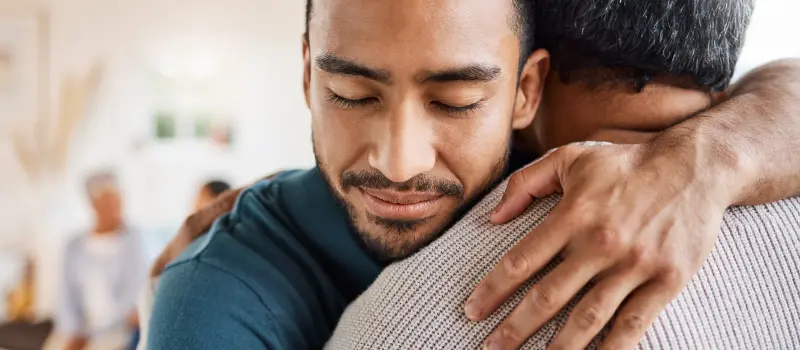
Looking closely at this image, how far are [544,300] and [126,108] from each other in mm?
5071

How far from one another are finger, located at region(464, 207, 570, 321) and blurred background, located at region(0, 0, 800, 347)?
4.74 meters

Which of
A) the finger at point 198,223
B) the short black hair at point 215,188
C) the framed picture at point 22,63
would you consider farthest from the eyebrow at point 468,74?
the framed picture at point 22,63

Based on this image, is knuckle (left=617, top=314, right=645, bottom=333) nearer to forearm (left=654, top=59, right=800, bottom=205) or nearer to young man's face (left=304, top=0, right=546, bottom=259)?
forearm (left=654, top=59, right=800, bottom=205)

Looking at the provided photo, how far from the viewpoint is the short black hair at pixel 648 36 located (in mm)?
927

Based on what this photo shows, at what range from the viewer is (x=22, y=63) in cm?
514

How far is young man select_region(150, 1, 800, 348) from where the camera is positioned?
0.85 m

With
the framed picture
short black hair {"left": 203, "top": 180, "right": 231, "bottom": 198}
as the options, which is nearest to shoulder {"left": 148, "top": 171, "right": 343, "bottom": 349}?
short black hair {"left": 203, "top": 180, "right": 231, "bottom": 198}

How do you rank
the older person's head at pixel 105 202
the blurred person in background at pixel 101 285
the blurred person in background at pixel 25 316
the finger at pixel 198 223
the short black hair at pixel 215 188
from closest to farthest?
the finger at pixel 198 223 < the short black hair at pixel 215 188 < the blurred person in background at pixel 101 285 < the older person's head at pixel 105 202 < the blurred person in background at pixel 25 316

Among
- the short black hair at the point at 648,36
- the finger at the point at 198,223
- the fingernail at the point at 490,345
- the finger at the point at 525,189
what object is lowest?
the finger at the point at 198,223

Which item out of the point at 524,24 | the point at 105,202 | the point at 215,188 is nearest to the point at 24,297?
the point at 105,202

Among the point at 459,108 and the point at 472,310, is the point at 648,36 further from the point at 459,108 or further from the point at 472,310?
the point at 472,310

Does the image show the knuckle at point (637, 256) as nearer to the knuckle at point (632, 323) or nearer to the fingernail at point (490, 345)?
the knuckle at point (632, 323)

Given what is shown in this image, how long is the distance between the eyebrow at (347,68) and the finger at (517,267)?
0.28 metres

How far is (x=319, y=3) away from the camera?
3.12ft
